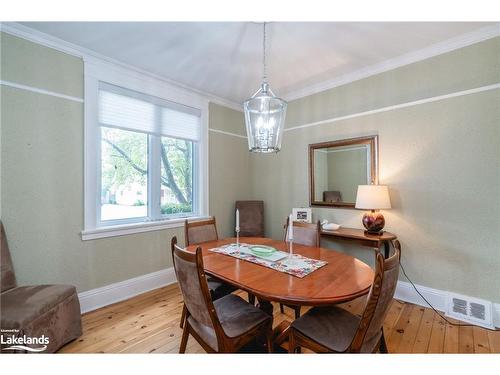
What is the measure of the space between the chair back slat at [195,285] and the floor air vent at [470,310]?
237 centimetres

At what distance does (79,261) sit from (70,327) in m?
0.68

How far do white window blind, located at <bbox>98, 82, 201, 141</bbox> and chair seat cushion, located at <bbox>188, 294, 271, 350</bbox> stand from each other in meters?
2.22

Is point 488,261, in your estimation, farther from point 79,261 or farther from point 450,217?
point 79,261

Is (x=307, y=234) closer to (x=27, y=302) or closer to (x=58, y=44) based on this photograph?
(x=27, y=302)

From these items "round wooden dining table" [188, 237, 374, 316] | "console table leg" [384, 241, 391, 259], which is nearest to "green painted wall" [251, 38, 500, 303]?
"console table leg" [384, 241, 391, 259]

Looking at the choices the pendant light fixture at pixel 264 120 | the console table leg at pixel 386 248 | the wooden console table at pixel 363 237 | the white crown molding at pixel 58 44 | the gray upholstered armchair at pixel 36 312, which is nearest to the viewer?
the gray upholstered armchair at pixel 36 312

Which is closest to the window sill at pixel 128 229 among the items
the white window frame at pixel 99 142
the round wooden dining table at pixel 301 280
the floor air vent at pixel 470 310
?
the white window frame at pixel 99 142

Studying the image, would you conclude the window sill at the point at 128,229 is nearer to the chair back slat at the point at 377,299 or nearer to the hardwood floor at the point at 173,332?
the hardwood floor at the point at 173,332

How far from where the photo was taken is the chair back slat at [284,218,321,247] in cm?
213

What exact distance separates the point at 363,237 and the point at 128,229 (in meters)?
2.59

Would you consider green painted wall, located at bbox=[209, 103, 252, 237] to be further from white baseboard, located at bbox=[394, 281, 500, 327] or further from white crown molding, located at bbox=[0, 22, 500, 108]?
white baseboard, located at bbox=[394, 281, 500, 327]

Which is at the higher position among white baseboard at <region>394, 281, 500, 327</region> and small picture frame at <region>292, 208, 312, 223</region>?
small picture frame at <region>292, 208, 312, 223</region>

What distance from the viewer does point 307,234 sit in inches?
87.0

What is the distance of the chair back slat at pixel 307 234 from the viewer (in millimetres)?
2131
